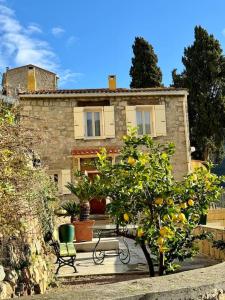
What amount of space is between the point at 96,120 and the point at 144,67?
1165 centimetres

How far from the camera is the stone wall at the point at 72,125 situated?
1869 cm

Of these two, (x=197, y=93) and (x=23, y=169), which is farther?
(x=197, y=93)

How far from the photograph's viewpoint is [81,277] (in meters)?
7.13

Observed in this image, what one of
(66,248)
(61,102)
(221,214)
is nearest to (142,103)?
(61,102)

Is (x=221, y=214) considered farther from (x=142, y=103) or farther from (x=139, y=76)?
(x=139, y=76)

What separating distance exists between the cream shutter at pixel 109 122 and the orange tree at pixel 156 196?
45.7 ft

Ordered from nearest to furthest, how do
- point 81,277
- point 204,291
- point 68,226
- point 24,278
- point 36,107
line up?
1. point 204,291
2. point 24,278
3. point 81,277
4. point 68,226
5. point 36,107

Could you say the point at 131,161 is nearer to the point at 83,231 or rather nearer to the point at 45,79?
the point at 83,231

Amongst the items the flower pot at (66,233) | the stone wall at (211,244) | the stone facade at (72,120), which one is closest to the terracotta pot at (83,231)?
the flower pot at (66,233)

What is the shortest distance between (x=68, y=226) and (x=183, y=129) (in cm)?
1191

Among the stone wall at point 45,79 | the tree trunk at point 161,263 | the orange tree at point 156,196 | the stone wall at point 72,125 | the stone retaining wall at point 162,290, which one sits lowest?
the tree trunk at point 161,263

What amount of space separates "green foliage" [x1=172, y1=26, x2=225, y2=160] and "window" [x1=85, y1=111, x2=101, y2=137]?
418 inches

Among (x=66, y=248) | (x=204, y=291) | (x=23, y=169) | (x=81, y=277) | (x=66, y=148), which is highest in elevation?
(x=66, y=148)

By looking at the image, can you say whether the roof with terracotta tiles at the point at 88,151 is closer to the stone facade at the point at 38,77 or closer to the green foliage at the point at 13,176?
the stone facade at the point at 38,77
